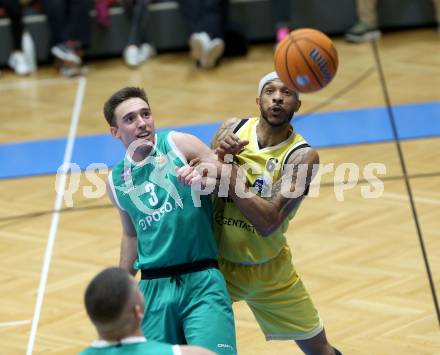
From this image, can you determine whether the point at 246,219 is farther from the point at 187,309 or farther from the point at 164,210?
the point at 187,309

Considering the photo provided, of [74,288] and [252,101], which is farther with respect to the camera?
[252,101]

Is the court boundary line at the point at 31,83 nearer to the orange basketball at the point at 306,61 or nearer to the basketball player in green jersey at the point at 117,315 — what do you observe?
the orange basketball at the point at 306,61

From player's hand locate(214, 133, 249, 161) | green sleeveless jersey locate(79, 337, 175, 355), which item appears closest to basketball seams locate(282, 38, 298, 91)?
player's hand locate(214, 133, 249, 161)

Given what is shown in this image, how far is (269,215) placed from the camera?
15.2 feet

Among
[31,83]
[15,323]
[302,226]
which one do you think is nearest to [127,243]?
[15,323]

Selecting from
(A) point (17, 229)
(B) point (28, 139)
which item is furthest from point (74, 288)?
(B) point (28, 139)

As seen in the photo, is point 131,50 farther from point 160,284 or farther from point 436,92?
point 160,284

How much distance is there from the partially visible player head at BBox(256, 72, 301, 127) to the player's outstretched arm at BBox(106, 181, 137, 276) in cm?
89

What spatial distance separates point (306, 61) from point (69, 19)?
7.12m

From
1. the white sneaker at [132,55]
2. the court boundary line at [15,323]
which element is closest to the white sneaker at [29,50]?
the white sneaker at [132,55]

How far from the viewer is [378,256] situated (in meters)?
6.99

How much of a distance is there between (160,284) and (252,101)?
5831 millimetres

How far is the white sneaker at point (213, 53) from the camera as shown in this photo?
1140 centimetres

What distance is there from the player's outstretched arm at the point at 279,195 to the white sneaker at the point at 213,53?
6764mm
